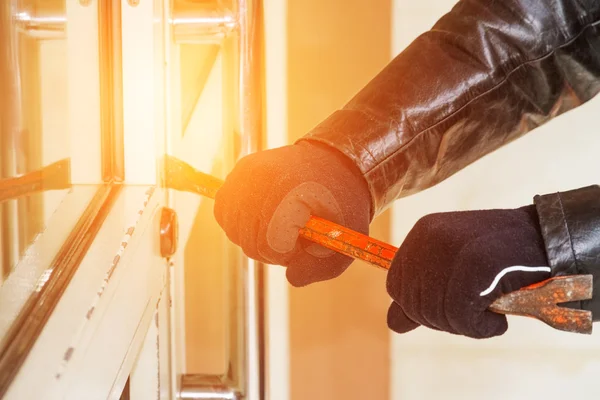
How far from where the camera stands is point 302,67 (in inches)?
35.6

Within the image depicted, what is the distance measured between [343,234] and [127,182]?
0.84 feet

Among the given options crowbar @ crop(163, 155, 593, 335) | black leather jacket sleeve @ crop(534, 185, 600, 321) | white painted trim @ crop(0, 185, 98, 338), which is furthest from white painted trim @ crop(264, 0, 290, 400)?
black leather jacket sleeve @ crop(534, 185, 600, 321)

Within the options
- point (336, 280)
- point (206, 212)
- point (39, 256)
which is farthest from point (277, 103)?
point (39, 256)

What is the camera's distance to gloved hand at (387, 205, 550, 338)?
0.36 m

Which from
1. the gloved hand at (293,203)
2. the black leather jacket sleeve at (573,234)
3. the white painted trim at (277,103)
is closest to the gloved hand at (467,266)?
the black leather jacket sleeve at (573,234)

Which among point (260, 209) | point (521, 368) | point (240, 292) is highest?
point (260, 209)

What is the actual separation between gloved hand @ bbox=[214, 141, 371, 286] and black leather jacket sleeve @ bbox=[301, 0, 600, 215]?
0.09ft

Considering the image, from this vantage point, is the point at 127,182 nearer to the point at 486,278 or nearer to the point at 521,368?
the point at 486,278

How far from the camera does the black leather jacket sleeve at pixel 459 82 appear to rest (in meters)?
0.55

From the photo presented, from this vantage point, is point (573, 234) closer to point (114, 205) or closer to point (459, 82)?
point (459, 82)

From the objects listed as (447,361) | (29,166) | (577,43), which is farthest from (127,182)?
(447,361)

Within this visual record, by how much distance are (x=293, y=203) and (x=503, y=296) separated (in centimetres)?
21

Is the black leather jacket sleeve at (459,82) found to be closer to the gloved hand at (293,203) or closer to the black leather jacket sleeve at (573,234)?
the gloved hand at (293,203)

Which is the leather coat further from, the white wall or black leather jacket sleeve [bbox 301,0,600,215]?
the white wall
